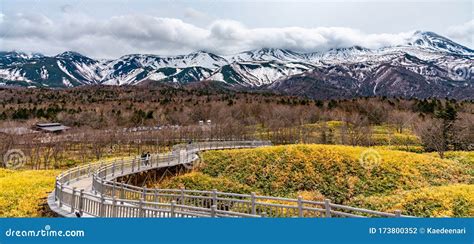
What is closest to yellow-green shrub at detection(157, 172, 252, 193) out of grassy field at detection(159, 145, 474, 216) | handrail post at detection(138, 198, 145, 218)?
grassy field at detection(159, 145, 474, 216)

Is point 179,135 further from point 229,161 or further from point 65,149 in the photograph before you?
point 229,161

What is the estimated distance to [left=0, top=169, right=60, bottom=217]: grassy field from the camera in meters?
25.1

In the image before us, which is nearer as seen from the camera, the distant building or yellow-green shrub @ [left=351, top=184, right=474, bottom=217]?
yellow-green shrub @ [left=351, top=184, right=474, bottom=217]

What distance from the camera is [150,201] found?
1056 inches

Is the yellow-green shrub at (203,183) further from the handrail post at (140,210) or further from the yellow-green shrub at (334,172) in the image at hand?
the handrail post at (140,210)

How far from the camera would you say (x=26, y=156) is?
3450 inches

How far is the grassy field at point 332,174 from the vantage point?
125 feet

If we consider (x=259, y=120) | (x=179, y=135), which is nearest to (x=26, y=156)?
(x=179, y=135)

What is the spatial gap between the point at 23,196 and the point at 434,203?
93.8 ft

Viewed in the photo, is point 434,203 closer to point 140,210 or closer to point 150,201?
point 150,201

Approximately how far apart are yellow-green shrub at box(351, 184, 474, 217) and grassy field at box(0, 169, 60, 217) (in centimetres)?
2318

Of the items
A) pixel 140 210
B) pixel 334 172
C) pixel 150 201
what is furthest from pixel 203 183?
pixel 140 210

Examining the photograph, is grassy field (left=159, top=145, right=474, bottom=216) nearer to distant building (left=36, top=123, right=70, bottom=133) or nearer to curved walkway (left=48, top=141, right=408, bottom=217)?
curved walkway (left=48, top=141, right=408, bottom=217)

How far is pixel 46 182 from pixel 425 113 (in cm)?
12465
